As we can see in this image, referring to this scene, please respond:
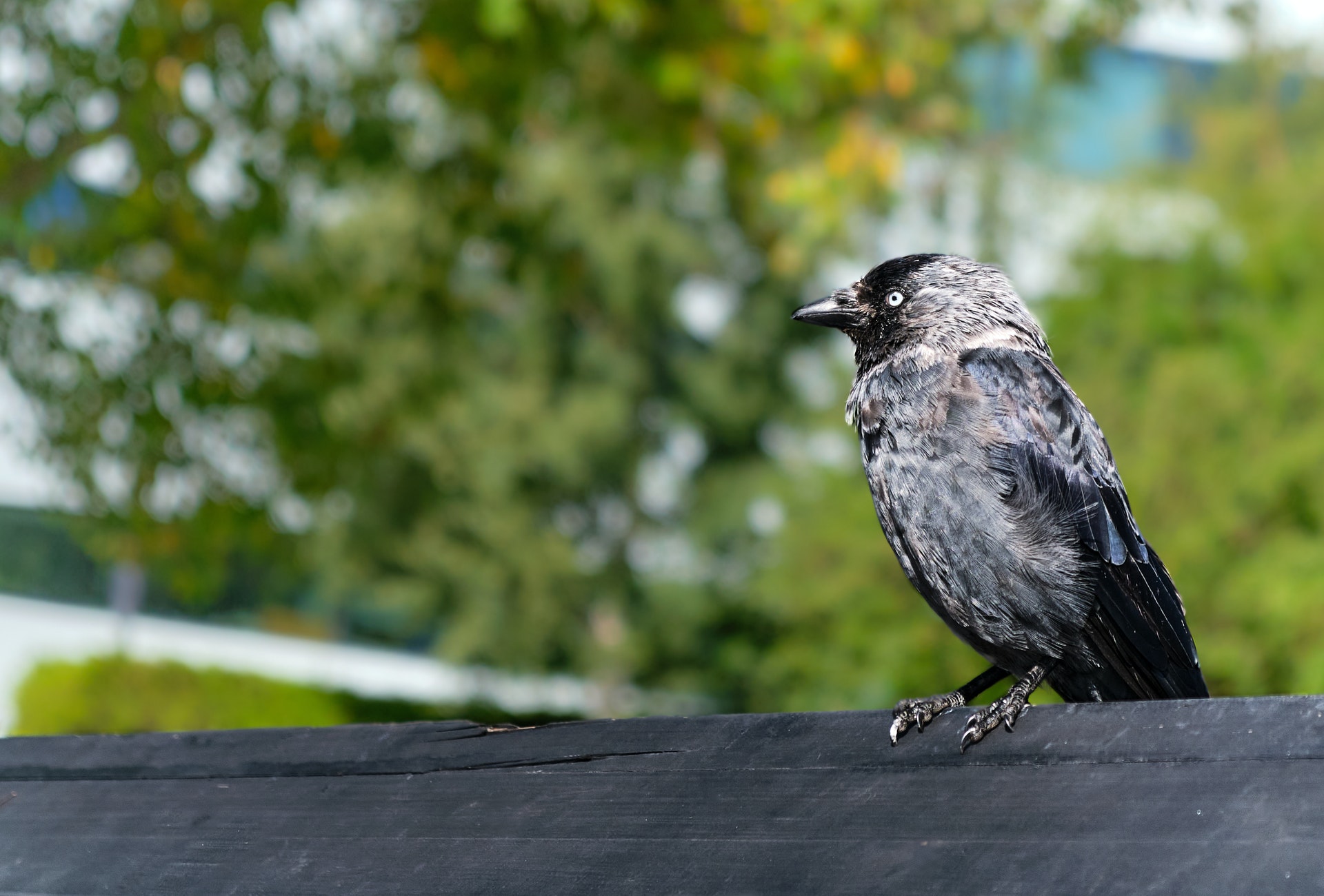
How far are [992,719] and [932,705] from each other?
0.23 m

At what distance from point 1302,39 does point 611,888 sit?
53.7 feet

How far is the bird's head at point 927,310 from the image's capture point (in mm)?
2639

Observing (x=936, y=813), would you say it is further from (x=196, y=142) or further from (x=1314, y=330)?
(x=1314, y=330)

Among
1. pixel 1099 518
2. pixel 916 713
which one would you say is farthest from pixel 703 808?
pixel 1099 518

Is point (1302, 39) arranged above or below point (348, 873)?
above

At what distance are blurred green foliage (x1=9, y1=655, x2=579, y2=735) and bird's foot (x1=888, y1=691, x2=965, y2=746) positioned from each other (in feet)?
39.7

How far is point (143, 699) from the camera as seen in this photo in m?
13.9

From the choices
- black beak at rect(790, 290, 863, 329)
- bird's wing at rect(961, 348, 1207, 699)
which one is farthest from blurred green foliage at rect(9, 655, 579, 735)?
bird's wing at rect(961, 348, 1207, 699)

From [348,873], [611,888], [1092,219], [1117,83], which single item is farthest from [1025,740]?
[1117,83]

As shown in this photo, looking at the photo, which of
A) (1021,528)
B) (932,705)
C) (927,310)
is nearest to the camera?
(932,705)

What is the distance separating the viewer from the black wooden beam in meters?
1.46

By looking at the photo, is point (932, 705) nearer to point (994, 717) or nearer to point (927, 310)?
point (994, 717)

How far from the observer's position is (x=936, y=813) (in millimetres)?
1630

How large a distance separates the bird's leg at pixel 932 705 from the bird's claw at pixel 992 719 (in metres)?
0.06
